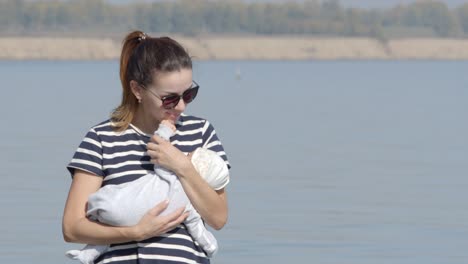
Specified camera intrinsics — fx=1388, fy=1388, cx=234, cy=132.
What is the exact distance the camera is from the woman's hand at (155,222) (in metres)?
3.66

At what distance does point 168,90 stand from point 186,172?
0.23m

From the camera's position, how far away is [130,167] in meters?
3.78

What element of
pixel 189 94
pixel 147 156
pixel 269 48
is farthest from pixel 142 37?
pixel 269 48

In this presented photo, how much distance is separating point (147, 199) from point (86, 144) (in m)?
0.24

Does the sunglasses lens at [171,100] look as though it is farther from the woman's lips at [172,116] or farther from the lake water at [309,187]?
the lake water at [309,187]

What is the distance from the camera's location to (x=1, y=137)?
25.9 meters

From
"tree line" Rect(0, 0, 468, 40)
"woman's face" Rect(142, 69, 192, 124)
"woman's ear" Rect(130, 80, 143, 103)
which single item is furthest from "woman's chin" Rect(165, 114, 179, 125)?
"tree line" Rect(0, 0, 468, 40)

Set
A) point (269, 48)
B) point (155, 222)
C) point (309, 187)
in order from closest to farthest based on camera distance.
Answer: point (155, 222) → point (309, 187) → point (269, 48)

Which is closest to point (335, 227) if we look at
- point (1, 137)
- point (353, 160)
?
point (353, 160)

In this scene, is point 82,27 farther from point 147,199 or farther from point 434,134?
point 147,199

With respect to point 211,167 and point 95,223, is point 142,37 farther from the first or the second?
point 95,223

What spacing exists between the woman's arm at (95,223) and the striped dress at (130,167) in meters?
0.04

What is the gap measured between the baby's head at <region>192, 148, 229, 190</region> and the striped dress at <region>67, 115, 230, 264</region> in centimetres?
5

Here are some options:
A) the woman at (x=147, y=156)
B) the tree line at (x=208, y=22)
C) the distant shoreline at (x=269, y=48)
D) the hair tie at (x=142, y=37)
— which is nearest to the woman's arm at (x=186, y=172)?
the woman at (x=147, y=156)
